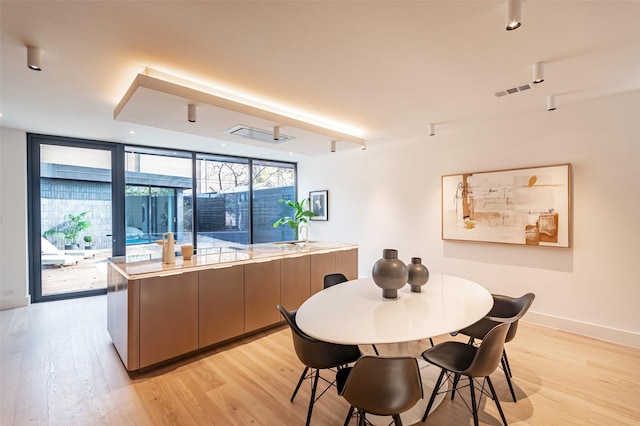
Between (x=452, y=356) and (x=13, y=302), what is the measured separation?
5.95 meters

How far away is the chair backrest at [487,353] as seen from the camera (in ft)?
5.81

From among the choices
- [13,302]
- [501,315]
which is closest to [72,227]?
[13,302]

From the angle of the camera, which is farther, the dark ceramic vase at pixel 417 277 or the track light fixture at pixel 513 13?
the dark ceramic vase at pixel 417 277

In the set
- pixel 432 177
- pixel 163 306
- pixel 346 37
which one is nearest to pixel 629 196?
pixel 432 177

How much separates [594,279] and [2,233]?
25.5 ft

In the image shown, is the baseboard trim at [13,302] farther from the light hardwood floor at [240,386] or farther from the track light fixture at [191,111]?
the track light fixture at [191,111]

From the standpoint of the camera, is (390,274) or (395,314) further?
(390,274)

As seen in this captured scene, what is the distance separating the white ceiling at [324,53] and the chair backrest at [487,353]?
76.3 inches

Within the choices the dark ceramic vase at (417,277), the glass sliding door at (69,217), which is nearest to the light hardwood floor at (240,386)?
the dark ceramic vase at (417,277)

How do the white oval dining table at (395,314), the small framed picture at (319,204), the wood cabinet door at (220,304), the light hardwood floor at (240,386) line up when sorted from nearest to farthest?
the white oval dining table at (395,314) → the light hardwood floor at (240,386) → the wood cabinet door at (220,304) → the small framed picture at (319,204)

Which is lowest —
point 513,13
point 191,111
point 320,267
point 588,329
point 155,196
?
point 588,329

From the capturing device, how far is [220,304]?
10.3 ft

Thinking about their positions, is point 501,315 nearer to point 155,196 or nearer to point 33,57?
point 33,57

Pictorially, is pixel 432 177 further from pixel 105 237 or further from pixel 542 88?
pixel 105 237
